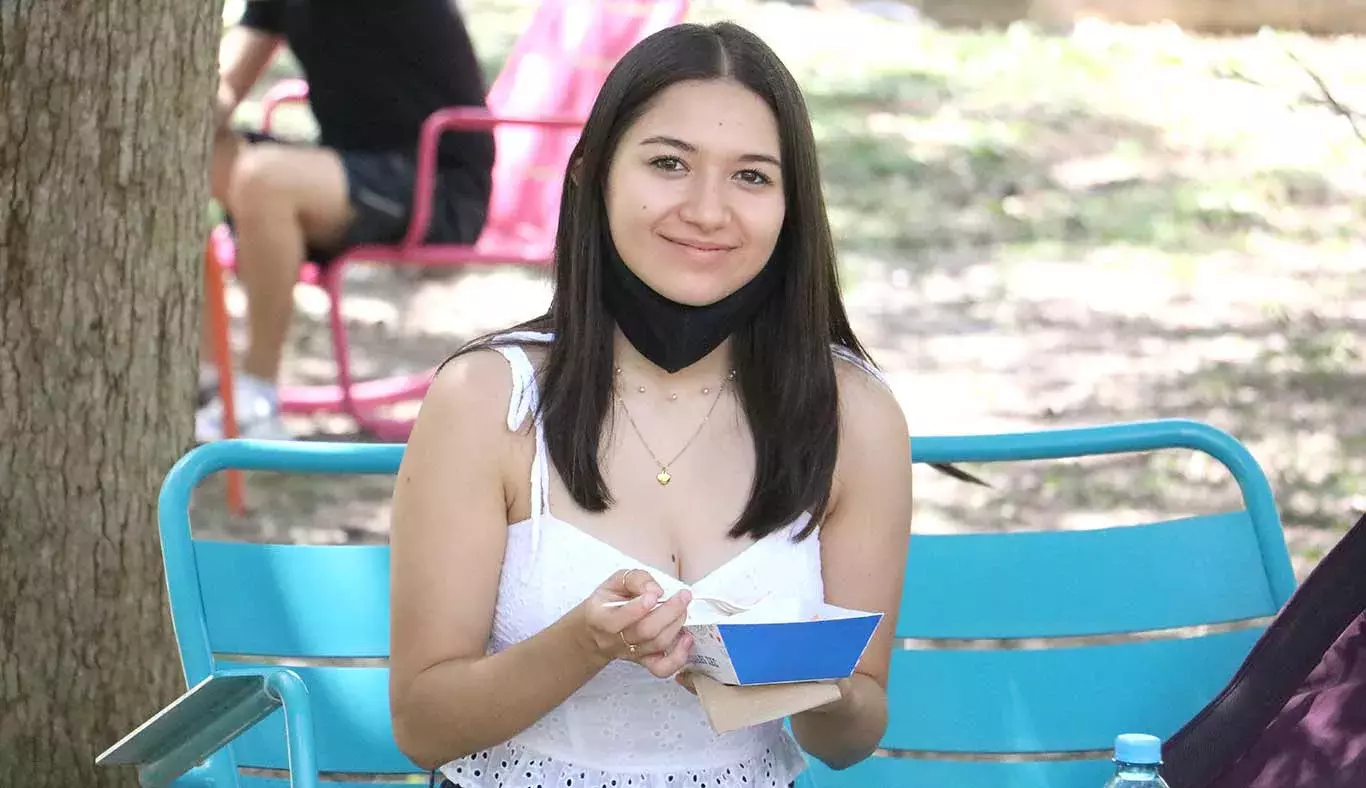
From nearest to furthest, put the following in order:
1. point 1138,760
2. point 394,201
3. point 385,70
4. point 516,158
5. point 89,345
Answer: point 1138,760 < point 89,345 < point 394,201 < point 385,70 < point 516,158

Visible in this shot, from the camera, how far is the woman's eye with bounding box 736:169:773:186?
7.85ft

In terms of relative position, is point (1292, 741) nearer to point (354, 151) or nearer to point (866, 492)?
point (866, 492)

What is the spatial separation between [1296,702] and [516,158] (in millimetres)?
4415

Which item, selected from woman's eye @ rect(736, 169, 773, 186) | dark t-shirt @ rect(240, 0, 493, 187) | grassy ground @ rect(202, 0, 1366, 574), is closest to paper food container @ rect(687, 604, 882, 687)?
woman's eye @ rect(736, 169, 773, 186)

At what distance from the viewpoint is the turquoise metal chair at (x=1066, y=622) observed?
2816mm

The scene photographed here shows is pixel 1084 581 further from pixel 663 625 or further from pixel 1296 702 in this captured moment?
pixel 663 625

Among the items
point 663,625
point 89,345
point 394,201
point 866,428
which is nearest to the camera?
point 663,625

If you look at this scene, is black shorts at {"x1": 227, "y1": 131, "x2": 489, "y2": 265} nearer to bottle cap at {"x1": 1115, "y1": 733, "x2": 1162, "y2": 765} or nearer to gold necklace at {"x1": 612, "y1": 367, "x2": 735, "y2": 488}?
gold necklace at {"x1": 612, "y1": 367, "x2": 735, "y2": 488}

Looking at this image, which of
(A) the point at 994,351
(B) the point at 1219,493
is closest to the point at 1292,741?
(B) the point at 1219,493

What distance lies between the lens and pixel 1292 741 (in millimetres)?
2416

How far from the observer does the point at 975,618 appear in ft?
9.35

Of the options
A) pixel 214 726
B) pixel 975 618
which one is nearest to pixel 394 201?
pixel 975 618

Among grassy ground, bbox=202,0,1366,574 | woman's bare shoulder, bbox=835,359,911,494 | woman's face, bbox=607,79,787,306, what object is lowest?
grassy ground, bbox=202,0,1366,574

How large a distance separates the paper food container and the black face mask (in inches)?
19.4
